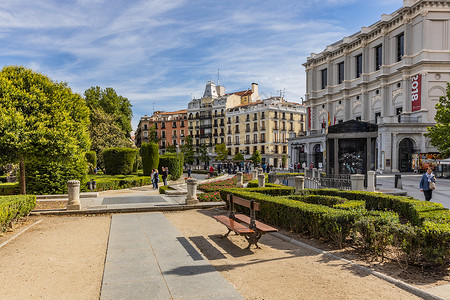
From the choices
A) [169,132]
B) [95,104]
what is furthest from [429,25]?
[169,132]

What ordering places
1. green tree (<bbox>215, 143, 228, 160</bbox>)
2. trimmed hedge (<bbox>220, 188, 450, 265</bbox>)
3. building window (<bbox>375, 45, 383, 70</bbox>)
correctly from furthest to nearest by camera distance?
1. green tree (<bbox>215, 143, 228, 160</bbox>)
2. building window (<bbox>375, 45, 383, 70</bbox>)
3. trimmed hedge (<bbox>220, 188, 450, 265</bbox>)

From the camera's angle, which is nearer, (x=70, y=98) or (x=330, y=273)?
(x=330, y=273)

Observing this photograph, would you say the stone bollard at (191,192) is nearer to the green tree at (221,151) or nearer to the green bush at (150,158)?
the green bush at (150,158)

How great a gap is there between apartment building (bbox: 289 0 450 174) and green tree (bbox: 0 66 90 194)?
22098 mm

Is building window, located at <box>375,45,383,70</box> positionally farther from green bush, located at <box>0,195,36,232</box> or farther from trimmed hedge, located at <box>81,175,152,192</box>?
green bush, located at <box>0,195,36,232</box>

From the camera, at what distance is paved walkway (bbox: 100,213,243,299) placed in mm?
4551

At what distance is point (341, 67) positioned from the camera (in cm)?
5428

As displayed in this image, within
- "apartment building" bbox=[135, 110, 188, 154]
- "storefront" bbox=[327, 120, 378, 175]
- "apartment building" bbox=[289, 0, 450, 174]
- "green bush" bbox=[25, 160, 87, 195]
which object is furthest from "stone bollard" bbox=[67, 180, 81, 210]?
"apartment building" bbox=[135, 110, 188, 154]

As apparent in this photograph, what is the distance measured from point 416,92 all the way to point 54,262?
4100 cm

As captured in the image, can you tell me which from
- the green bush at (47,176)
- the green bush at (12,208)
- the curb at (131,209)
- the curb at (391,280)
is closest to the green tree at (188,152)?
the green bush at (47,176)

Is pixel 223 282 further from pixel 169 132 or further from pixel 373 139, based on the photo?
pixel 169 132

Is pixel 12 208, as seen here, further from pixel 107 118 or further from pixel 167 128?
pixel 167 128

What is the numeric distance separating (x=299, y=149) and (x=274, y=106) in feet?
58.9

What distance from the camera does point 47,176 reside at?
1667 centimetres
